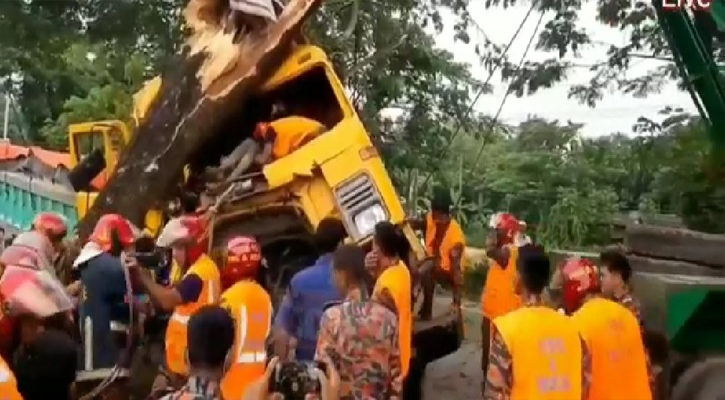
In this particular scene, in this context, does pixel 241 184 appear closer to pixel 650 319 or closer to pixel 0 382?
pixel 650 319

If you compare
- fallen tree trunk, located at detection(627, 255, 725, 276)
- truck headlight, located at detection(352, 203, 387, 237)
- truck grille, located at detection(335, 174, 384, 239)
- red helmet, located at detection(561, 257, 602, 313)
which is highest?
truck grille, located at detection(335, 174, 384, 239)

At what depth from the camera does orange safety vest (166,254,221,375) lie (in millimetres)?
5543

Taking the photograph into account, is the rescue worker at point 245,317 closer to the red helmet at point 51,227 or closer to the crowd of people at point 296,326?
the crowd of people at point 296,326

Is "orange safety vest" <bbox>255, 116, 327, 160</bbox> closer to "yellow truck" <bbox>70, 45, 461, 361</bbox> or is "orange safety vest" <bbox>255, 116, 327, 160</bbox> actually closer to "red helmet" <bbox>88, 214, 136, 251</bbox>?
"yellow truck" <bbox>70, 45, 461, 361</bbox>

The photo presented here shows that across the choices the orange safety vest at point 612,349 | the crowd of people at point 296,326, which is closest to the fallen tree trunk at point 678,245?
Answer: the crowd of people at point 296,326

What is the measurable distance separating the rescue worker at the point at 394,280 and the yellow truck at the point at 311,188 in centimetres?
220

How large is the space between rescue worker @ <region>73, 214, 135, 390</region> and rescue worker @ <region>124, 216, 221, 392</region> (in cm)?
11

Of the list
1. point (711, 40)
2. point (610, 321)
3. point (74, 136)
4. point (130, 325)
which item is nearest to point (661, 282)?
point (610, 321)

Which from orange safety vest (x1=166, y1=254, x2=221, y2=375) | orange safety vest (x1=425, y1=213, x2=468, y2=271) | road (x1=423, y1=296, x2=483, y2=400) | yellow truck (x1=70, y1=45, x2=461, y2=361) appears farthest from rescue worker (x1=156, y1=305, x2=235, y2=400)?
road (x1=423, y1=296, x2=483, y2=400)

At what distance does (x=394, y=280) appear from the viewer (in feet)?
19.3

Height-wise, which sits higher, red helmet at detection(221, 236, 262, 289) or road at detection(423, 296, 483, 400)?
red helmet at detection(221, 236, 262, 289)

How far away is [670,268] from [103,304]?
3.12m

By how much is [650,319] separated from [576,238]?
52.1 ft

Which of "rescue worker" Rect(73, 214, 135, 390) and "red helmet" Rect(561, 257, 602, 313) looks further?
"rescue worker" Rect(73, 214, 135, 390)
